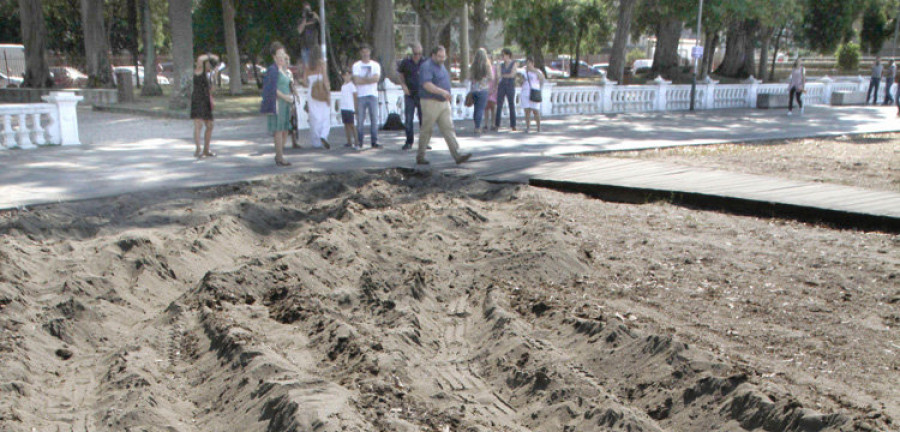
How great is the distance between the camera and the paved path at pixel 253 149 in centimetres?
1042

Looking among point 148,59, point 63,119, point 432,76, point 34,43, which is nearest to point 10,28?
point 148,59

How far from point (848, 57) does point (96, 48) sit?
42536 mm

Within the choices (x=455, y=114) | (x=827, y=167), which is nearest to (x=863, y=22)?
(x=455, y=114)

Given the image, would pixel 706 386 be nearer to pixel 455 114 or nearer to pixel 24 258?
pixel 24 258

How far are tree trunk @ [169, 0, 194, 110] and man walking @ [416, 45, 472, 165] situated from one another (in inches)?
513

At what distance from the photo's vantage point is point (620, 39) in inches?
1272

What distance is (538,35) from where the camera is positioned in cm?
Answer: 4850

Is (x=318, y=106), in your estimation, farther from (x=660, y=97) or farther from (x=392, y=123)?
(x=660, y=97)

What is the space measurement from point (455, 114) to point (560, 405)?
1815cm

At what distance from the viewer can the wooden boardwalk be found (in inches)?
331

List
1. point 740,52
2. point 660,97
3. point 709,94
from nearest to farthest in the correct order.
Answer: point 660,97
point 709,94
point 740,52

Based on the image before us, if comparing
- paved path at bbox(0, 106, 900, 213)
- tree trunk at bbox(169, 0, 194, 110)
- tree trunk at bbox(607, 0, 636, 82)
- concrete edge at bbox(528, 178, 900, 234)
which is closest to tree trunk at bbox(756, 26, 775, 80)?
tree trunk at bbox(607, 0, 636, 82)

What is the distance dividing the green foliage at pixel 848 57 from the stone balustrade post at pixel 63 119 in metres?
46.6

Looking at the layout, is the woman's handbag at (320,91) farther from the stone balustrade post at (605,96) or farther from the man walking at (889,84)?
the man walking at (889,84)
